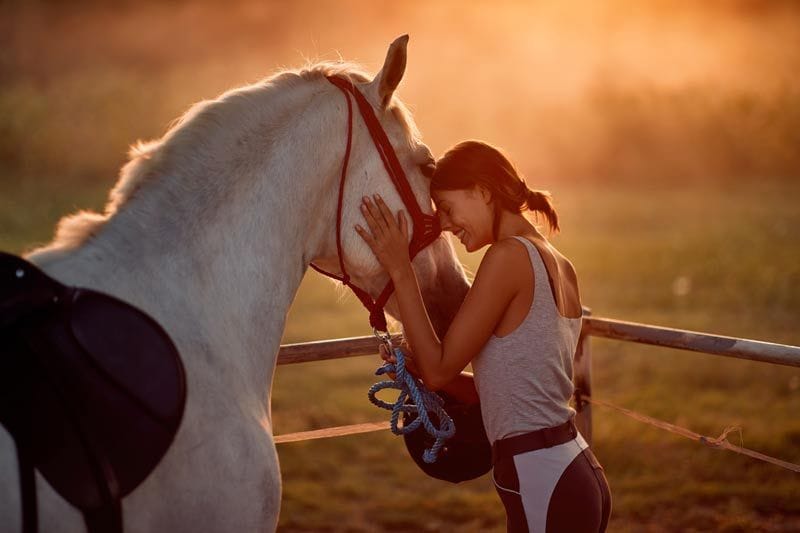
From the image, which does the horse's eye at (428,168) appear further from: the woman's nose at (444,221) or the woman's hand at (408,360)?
the woman's hand at (408,360)

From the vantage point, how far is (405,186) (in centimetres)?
256

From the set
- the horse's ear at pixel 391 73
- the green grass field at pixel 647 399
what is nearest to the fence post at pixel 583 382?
the green grass field at pixel 647 399

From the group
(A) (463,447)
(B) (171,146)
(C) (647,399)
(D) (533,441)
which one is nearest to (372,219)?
(B) (171,146)

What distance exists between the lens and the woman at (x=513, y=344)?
2381 mm

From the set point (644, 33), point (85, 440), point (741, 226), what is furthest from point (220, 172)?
point (644, 33)

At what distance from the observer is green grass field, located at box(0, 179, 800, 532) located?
5863mm

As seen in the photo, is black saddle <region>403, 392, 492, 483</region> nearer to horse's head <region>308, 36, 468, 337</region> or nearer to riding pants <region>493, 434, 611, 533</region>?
horse's head <region>308, 36, 468, 337</region>

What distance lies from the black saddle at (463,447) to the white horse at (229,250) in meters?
0.53

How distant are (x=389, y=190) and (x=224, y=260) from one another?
0.58 metres

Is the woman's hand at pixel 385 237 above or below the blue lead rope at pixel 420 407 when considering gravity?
above

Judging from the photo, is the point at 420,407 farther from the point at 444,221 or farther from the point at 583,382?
the point at 583,382

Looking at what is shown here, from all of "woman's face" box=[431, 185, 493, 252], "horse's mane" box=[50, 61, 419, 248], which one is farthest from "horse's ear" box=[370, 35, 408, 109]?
"woman's face" box=[431, 185, 493, 252]

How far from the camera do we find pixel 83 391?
1.85 m

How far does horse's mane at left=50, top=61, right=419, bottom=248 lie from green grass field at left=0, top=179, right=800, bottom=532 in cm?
87
